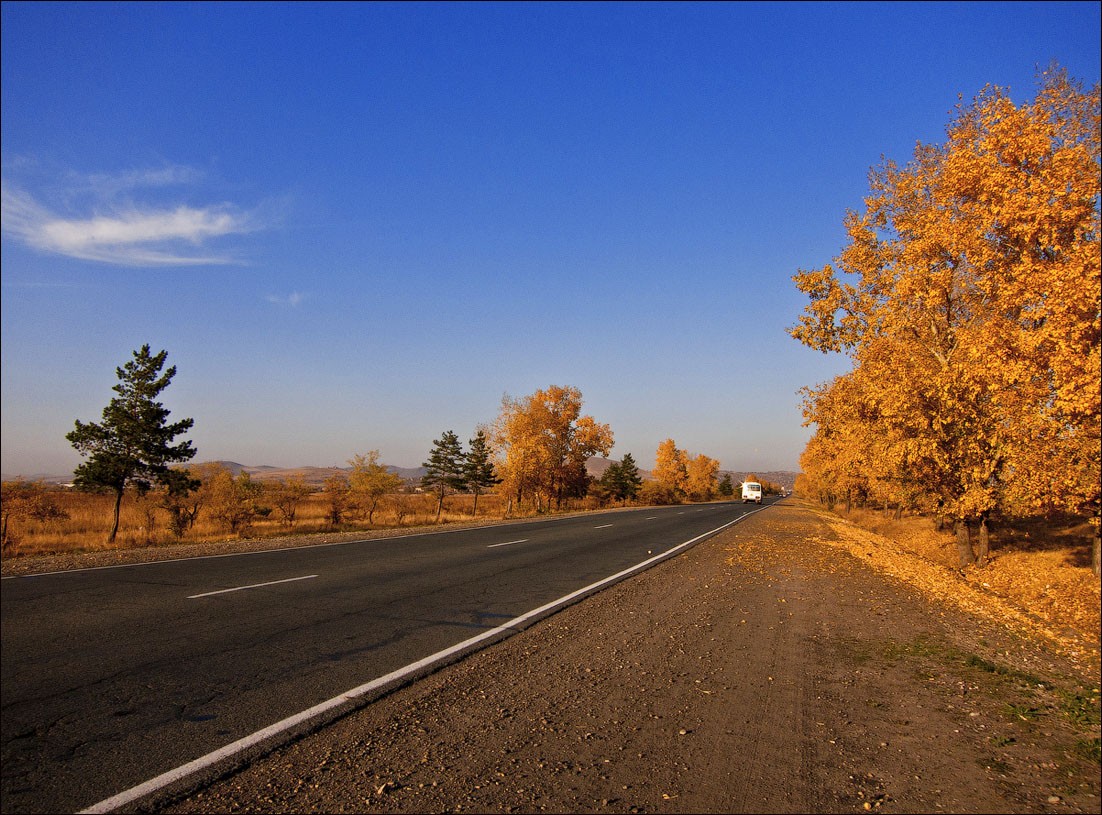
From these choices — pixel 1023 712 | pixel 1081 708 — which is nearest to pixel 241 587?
pixel 1023 712

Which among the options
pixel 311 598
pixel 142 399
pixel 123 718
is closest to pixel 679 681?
pixel 123 718

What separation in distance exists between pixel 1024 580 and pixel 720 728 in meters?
12.2

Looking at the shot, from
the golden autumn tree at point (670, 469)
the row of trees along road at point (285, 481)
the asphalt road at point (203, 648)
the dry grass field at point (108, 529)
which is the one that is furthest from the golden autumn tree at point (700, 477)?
the asphalt road at point (203, 648)

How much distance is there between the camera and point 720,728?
14.6 ft

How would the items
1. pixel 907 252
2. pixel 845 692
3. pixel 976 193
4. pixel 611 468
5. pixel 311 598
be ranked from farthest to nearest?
pixel 611 468 < pixel 907 252 < pixel 976 193 < pixel 311 598 < pixel 845 692

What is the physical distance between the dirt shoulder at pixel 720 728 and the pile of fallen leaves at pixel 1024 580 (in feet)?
1.64

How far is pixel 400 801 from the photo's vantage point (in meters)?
3.38

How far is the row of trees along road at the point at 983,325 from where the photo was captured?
9062 millimetres

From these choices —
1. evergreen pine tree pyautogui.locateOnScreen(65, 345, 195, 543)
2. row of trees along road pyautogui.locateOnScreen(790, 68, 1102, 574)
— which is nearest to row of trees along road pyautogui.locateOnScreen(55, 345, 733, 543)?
evergreen pine tree pyautogui.locateOnScreen(65, 345, 195, 543)

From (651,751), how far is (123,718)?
156 inches

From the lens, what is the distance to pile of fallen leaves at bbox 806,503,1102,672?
8.20m

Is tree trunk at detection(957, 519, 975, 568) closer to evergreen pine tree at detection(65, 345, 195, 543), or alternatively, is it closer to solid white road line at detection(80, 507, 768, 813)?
solid white road line at detection(80, 507, 768, 813)

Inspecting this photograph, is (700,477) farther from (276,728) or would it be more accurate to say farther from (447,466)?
(276,728)

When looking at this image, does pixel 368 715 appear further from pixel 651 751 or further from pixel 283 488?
pixel 283 488
